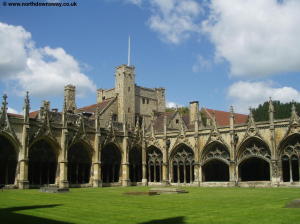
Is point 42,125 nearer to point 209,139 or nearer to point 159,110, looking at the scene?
point 209,139

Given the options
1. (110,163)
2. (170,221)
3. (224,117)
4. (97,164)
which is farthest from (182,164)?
(170,221)

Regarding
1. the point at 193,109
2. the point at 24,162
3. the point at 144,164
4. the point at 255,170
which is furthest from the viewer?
the point at 193,109

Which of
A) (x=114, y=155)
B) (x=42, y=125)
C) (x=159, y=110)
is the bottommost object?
(x=114, y=155)

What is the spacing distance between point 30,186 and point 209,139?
1807cm

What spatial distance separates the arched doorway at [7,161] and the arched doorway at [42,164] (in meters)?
1.65

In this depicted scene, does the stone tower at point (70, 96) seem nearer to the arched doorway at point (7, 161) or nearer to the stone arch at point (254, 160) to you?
the arched doorway at point (7, 161)

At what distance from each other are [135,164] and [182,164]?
19.2 feet

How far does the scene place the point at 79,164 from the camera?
1452 inches

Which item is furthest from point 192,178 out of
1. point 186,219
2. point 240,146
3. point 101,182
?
point 186,219

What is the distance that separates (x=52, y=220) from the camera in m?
11.2

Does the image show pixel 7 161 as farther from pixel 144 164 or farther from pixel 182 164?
pixel 182 164

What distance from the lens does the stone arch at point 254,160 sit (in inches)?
1373

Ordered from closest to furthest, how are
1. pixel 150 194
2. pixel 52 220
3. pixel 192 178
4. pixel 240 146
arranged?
1. pixel 52 220
2. pixel 150 194
3. pixel 240 146
4. pixel 192 178

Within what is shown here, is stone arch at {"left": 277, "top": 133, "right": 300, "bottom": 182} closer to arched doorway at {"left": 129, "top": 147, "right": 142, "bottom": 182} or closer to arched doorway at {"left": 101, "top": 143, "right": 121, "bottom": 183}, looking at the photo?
arched doorway at {"left": 129, "top": 147, "right": 142, "bottom": 182}
